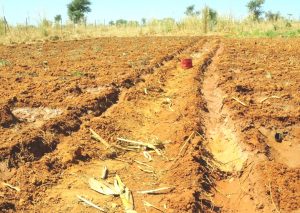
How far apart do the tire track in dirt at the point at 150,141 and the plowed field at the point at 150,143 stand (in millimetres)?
16

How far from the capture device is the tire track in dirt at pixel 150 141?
411 centimetres

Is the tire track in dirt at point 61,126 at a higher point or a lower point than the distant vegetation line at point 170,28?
lower

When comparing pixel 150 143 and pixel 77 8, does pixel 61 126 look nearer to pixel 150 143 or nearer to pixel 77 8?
pixel 150 143

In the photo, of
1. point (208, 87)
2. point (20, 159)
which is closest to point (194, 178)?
point (20, 159)

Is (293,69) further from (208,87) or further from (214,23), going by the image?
(214,23)

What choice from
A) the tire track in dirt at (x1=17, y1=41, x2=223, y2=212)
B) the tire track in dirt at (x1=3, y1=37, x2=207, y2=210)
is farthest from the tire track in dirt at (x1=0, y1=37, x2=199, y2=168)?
the tire track in dirt at (x1=17, y1=41, x2=223, y2=212)

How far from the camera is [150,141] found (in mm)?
5750

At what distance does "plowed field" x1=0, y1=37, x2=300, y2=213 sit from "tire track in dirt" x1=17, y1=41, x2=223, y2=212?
0.02m

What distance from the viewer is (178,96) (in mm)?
8250

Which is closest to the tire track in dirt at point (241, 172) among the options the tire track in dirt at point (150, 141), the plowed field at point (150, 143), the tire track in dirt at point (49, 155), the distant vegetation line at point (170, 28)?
the plowed field at point (150, 143)

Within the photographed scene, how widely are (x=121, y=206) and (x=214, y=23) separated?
31.9m

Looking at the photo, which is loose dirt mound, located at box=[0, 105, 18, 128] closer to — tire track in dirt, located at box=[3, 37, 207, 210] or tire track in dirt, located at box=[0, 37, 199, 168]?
tire track in dirt, located at box=[0, 37, 199, 168]

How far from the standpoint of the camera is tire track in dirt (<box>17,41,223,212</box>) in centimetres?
411

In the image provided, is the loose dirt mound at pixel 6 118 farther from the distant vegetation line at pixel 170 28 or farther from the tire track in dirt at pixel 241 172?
the distant vegetation line at pixel 170 28
